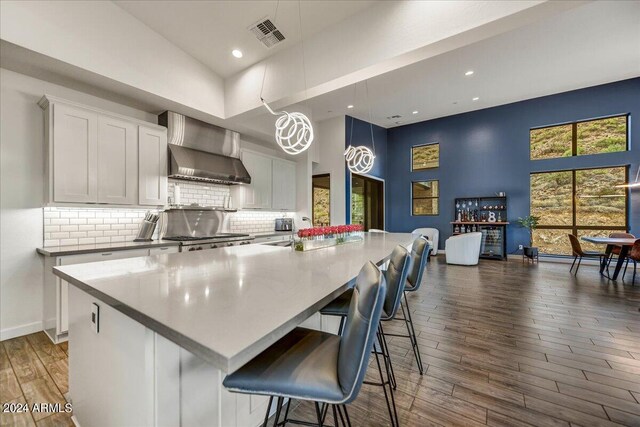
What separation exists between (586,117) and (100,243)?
10.0 m

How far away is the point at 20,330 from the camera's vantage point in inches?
106

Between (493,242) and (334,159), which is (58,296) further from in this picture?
(493,242)

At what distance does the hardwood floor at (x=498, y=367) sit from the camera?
1.61m

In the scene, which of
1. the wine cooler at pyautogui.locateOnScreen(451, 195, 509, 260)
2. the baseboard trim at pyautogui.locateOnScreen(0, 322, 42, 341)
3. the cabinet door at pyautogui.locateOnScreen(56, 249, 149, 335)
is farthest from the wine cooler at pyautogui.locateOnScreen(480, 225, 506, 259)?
the baseboard trim at pyautogui.locateOnScreen(0, 322, 42, 341)

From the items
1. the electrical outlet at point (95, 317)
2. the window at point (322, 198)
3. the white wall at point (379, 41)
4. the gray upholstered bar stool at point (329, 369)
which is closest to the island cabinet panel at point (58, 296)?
the electrical outlet at point (95, 317)

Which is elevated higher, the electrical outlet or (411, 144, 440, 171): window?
(411, 144, 440, 171): window

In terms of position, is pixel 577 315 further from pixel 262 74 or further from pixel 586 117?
pixel 586 117

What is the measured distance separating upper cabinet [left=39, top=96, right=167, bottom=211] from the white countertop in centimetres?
181

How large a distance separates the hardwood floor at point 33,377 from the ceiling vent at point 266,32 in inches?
157

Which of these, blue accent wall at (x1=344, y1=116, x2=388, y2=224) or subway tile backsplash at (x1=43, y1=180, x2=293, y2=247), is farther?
blue accent wall at (x1=344, y1=116, x2=388, y2=224)

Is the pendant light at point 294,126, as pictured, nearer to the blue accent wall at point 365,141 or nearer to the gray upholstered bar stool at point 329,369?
the gray upholstered bar stool at point 329,369

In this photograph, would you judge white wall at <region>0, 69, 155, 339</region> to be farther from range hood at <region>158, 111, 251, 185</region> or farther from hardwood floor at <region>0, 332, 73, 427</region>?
range hood at <region>158, 111, 251, 185</region>

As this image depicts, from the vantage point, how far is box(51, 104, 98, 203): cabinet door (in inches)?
107

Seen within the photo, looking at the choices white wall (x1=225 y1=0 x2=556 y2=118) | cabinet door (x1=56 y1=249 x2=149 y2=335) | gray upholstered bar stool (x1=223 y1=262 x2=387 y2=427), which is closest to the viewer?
gray upholstered bar stool (x1=223 y1=262 x2=387 y2=427)
